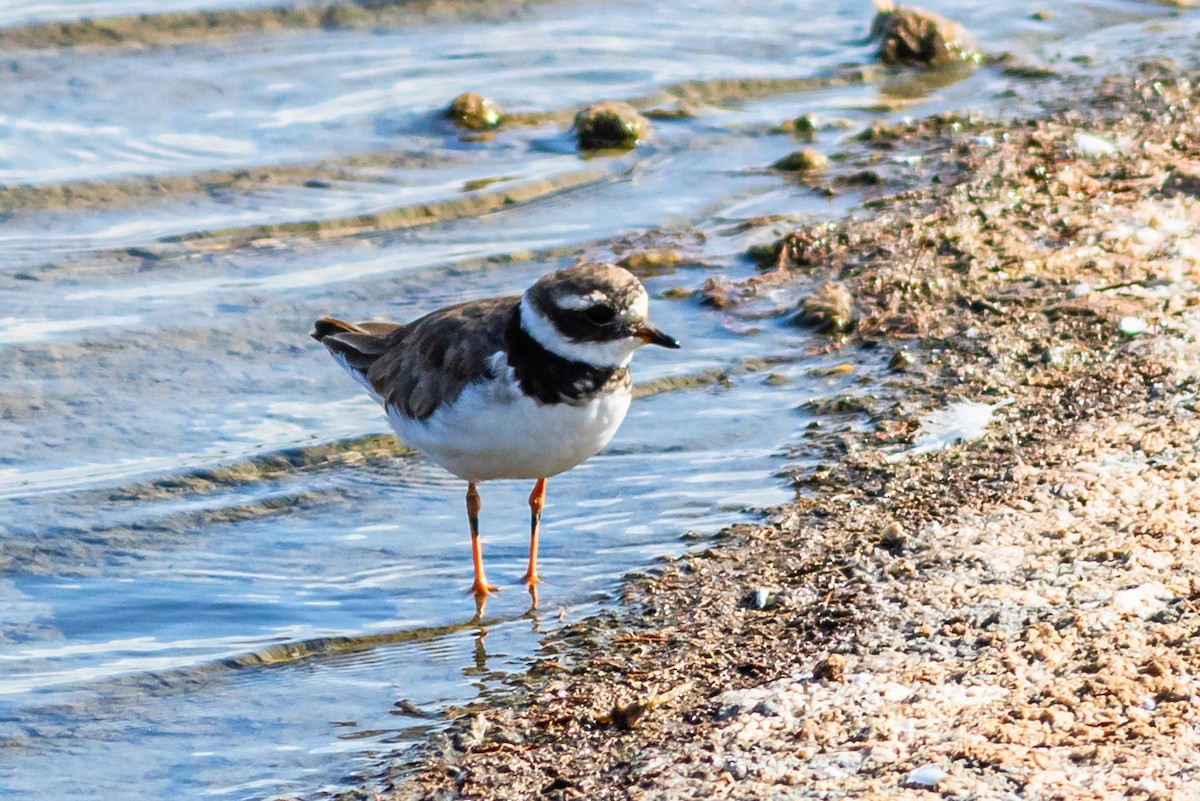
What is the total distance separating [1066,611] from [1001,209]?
4614 millimetres

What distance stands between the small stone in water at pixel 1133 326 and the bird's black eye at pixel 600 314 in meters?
3.08

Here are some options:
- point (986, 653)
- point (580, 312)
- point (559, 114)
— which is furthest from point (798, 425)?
point (559, 114)

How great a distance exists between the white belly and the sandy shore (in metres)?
0.65

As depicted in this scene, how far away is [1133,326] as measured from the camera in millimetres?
7426

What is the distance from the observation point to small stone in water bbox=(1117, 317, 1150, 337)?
7.39 meters

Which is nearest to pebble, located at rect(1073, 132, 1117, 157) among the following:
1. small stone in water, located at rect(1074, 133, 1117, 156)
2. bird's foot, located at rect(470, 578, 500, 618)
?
small stone in water, located at rect(1074, 133, 1117, 156)

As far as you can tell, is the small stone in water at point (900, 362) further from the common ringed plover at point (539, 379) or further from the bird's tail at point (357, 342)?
the bird's tail at point (357, 342)

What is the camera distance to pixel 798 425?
23.6 ft

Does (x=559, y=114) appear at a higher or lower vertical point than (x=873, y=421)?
higher

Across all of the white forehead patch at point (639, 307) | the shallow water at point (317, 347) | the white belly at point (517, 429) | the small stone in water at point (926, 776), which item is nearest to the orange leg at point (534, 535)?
the shallow water at point (317, 347)

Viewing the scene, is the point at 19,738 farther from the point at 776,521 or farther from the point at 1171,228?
the point at 1171,228

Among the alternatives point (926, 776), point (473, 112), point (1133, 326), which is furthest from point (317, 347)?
point (926, 776)

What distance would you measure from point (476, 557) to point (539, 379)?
93 cm

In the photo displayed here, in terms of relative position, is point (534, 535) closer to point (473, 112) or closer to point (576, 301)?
point (576, 301)
